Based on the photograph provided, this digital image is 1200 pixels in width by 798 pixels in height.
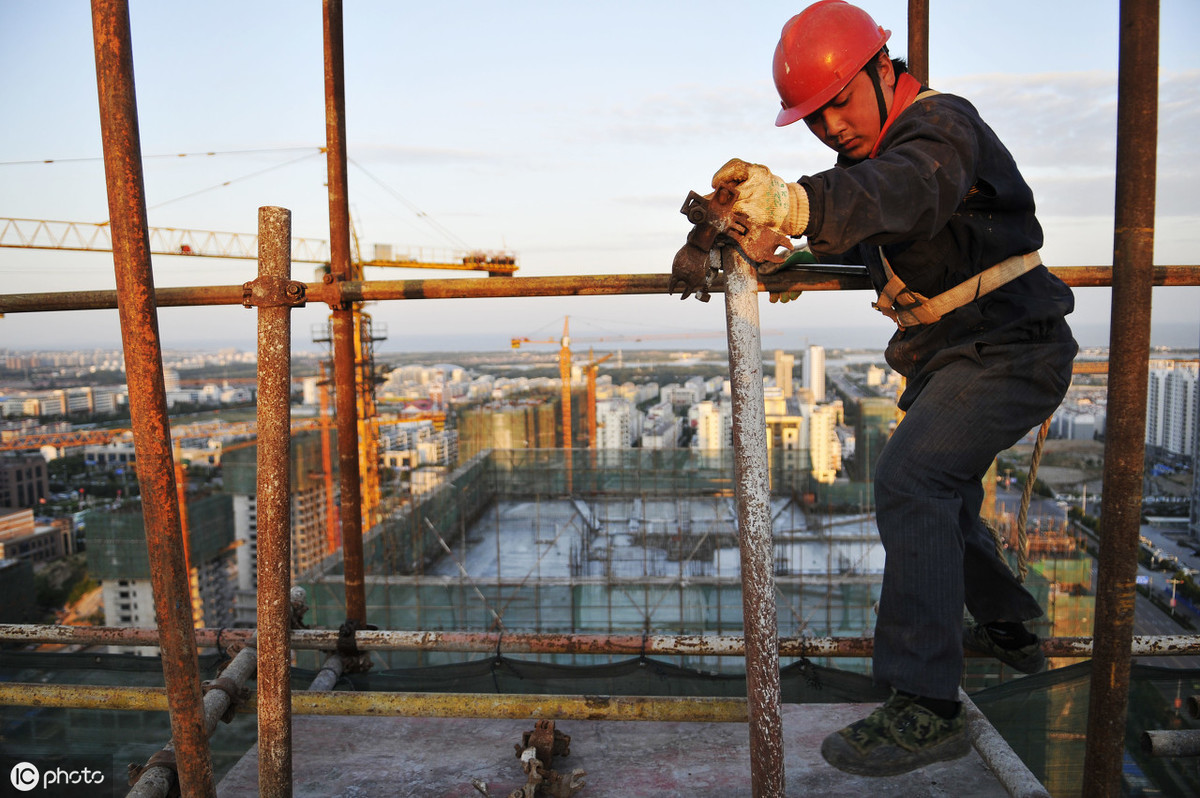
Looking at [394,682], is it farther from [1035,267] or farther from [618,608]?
[618,608]

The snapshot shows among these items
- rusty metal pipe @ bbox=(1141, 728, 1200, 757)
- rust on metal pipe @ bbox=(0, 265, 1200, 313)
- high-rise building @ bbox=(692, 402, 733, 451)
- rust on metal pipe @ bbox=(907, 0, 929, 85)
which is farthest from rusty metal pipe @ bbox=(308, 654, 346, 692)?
high-rise building @ bbox=(692, 402, 733, 451)

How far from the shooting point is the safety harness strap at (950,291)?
1640 millimetres

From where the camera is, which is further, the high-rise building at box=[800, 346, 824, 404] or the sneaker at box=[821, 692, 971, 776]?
the high-rise building at box=[800, 346, 824, 404]

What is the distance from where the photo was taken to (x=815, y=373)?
27.4 meters

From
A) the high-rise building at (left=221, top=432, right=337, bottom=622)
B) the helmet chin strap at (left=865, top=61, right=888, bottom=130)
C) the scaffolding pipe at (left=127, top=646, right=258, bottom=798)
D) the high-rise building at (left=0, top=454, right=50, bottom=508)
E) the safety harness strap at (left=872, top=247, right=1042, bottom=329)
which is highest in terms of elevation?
the helmet chin strap at (left=865, top=61, right=888, bottom=130)

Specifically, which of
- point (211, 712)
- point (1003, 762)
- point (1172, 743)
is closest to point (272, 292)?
point (211, 712)

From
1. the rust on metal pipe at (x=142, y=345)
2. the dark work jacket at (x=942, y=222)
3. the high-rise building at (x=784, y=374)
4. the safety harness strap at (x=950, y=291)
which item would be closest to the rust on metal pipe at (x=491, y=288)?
the dark work jacket at (x=942, y=222)

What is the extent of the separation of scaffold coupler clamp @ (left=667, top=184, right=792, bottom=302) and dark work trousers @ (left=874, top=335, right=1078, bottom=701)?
0.64m

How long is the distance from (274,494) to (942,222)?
1.32 meters

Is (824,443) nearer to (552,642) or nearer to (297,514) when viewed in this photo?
(297,514)

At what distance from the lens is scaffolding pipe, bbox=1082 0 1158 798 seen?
4.68ft

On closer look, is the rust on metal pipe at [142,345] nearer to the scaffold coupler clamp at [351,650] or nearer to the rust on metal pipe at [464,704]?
the rust on metal pipe at [464,704]

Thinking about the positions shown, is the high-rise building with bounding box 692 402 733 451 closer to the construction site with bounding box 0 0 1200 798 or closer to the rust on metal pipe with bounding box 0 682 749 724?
the construction site with bounding box 0 0 1200 798

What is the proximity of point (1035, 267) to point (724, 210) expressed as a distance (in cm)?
91
